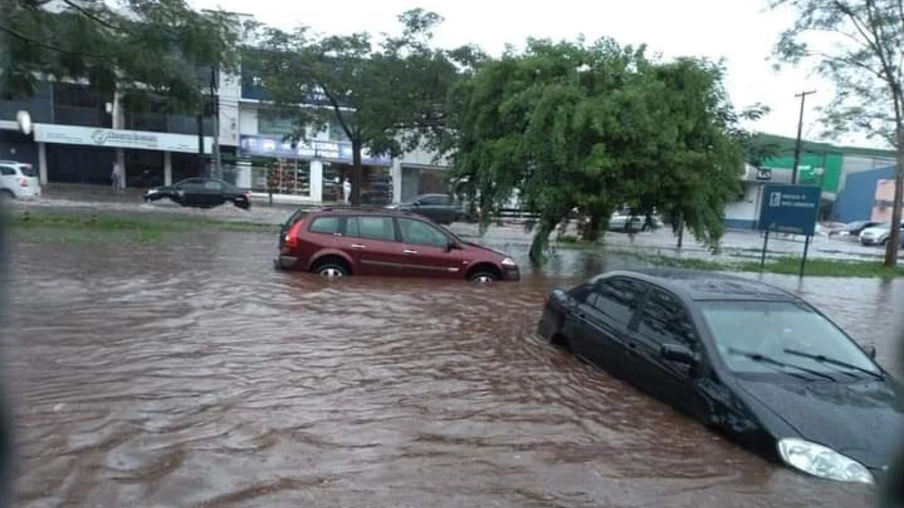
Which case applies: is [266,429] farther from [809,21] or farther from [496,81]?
[809,21]

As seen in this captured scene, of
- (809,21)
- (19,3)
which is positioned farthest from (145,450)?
(809,21)

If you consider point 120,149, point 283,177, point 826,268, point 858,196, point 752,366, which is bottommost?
point 826,268

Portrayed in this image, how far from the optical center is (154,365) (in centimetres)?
596

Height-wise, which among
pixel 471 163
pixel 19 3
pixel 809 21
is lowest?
pixel 471 163

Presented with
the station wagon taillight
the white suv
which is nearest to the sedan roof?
the station wagon taillight

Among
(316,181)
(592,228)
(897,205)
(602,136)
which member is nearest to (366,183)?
(316,181)

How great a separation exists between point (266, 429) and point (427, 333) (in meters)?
3.50

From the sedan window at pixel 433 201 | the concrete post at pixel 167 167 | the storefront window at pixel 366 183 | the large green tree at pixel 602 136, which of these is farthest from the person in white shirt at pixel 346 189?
the large green tree at pixel 602 136

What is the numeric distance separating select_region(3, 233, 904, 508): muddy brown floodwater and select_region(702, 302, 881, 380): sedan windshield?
72 cm

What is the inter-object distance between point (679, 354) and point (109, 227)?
56.0ft

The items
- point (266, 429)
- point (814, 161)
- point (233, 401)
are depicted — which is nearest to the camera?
point (266, 429)

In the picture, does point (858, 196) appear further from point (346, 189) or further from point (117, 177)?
point (117, 177)

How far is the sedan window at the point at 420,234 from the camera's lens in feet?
39.0

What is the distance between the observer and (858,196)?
57.3 metres
